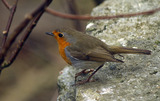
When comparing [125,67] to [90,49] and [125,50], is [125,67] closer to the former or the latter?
[125,50]

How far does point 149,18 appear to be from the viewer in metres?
3.91

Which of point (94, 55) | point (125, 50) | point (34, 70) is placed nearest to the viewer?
point (125, 50)

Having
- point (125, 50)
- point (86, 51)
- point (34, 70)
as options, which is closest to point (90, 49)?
point (86, 51)

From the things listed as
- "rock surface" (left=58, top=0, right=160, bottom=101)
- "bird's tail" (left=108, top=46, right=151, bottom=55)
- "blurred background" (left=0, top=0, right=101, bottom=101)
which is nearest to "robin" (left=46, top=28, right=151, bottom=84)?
"bird's tail" (left=108, top=46, right=151, bottom=55)

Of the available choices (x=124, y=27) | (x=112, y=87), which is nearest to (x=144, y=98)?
(x=112, y=87)

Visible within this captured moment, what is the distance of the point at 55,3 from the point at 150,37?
3911 mm

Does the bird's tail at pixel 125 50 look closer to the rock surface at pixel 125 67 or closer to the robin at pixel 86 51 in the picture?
the robin at pixel 86 51

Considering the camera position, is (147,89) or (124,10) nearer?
(147,89)

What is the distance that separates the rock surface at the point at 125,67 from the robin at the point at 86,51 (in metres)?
0.17

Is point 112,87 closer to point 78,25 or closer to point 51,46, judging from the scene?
point 78,25

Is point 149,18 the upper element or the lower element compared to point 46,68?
upper

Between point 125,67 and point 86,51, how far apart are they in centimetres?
50

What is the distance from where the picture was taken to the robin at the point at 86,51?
3.25 meters

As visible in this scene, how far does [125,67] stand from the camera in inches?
128
